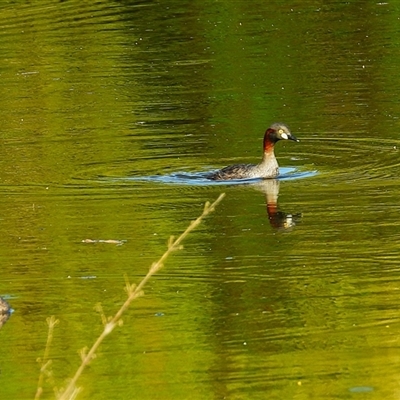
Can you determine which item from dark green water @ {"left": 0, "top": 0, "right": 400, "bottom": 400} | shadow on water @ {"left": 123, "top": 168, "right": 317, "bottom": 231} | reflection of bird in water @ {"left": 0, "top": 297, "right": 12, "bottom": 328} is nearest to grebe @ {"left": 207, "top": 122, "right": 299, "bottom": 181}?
shadow on water @ {"left": 123, "top": 168, "right": 317, "bottom": 231}

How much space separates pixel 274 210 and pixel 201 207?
65cm

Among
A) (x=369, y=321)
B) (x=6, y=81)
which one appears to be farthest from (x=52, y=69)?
(x=369, y=321)

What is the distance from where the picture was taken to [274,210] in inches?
488

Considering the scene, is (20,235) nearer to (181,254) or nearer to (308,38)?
(181,254)

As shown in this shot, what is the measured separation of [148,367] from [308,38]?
15.3 metres

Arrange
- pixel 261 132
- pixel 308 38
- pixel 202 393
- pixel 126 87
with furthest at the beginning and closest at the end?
pixel 308 38
pixel 126 87
pixel 261 132
pixel 202 393

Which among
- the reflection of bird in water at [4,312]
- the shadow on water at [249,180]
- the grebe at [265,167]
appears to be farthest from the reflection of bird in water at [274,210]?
the reflection of bird in water at [4,312]

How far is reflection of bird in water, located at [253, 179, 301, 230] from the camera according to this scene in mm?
11789

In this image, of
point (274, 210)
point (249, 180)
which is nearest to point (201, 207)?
→ point (274, 210)

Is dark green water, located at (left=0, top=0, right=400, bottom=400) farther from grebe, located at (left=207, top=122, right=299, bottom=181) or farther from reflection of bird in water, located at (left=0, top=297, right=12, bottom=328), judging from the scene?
grebe, located at (left=207, top=122, right=299, bottom=181)

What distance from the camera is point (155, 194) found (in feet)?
43.8

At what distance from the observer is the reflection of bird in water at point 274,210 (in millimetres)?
11789

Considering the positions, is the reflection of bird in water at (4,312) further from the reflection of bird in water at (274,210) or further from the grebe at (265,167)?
the grebe at (265,167)

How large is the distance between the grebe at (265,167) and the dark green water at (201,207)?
0.15 meters
